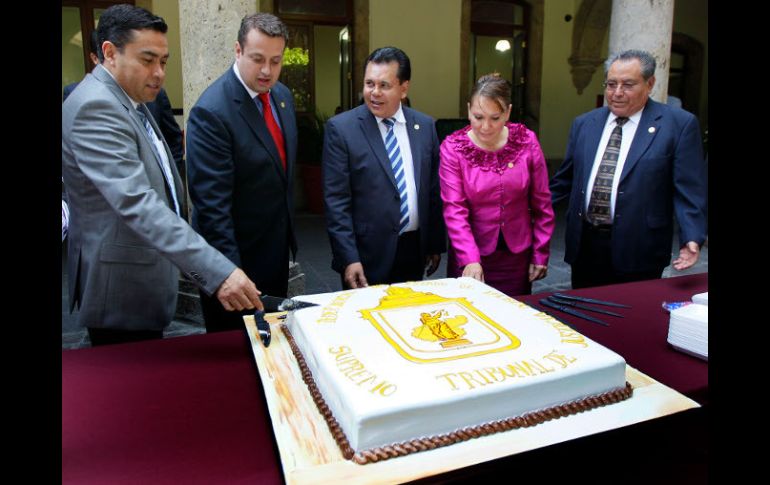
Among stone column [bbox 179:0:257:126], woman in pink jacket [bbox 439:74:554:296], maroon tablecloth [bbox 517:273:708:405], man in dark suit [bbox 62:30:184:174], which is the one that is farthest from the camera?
man in dark suit [bbox 62:30:184:174]

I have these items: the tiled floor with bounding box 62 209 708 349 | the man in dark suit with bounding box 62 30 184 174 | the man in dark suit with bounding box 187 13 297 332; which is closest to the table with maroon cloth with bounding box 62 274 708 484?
the man in dark suit with bounding box 187 13 297 332

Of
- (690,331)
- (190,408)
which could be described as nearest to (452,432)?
(190,408)

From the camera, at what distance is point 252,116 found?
2350 mm

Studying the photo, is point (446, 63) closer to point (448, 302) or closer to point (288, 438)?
point (448, 302)

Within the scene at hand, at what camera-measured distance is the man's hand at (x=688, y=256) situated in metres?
2.49

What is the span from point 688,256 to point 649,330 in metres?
1.01

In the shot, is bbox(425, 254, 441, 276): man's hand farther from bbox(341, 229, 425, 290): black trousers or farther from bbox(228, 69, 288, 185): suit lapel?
bbox(228, 69, 288, 185): suit lapel

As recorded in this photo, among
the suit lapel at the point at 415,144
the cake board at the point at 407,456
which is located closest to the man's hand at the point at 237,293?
the cake board at the point at 407,456

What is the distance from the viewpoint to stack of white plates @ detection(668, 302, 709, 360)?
1.46 metres

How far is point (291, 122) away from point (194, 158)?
1.69 feet

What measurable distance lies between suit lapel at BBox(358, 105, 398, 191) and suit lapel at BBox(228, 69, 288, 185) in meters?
0.47

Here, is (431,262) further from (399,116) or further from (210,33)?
(210,33)

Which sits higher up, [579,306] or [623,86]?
[623,86]

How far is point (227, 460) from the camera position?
3.29 ft
